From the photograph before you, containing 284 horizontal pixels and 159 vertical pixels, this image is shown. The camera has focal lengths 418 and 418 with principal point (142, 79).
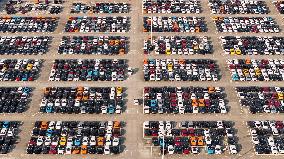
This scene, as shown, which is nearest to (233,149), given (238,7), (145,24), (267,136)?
(267,136)

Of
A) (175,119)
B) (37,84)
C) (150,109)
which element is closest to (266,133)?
(175,119)

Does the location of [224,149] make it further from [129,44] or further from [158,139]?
[129,44]

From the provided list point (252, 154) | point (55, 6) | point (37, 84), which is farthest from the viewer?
point (55, 6)

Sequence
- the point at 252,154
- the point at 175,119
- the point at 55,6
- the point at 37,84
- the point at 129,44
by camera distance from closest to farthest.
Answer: the point at 252,154, the point at 175,119, the point at 37,84, the point at 129,44, the point at 55,6

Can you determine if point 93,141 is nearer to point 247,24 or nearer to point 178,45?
point 178,45

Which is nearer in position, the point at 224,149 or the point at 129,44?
the point at 224,149

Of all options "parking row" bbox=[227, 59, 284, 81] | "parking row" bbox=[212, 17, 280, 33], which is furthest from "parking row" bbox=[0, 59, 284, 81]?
"parking row" bbox=[212, 17, 280, 33]

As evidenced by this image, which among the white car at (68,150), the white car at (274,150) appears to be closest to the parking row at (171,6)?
the white car at (274,150)
